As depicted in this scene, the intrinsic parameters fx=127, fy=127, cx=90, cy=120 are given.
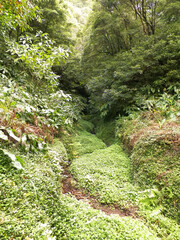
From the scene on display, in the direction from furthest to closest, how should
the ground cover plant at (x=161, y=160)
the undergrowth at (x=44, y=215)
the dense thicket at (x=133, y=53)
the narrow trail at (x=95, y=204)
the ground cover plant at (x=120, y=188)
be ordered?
the dense thicket at (x=133, y=53) → the ground cover plant at (x=161, y=160) → the narrow trail at (x=95, y=204) → the ground cover plant at (x=120, y=188) → the undergrowth at (x=44, y=215)

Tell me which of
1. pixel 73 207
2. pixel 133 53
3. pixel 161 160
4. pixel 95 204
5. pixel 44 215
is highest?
pixel 133 53

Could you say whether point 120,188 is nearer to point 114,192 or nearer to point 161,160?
point 114,192

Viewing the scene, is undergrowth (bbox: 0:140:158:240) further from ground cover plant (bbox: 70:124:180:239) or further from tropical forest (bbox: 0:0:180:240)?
ground cover plant (bbox: 70:124:180:239)

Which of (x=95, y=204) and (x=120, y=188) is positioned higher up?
(x=120, y=188)

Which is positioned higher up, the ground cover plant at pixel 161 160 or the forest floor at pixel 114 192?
the ground cover plant at pixel 161 160

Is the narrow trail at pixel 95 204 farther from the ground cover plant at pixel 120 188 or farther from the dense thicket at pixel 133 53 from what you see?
the dense thicket at pixel 133 53

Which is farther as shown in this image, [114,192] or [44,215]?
[114,192]

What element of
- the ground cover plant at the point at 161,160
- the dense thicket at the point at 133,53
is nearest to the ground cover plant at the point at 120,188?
the ground cover plant at the point at 161,160

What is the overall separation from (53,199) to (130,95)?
5916 mm

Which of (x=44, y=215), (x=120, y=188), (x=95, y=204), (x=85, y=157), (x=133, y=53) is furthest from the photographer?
(x=133, y=53)

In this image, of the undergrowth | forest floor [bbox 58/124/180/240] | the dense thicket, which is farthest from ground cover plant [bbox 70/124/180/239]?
the dense thicket

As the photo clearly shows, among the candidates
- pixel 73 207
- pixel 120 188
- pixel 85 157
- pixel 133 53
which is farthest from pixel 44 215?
pixel 133 53

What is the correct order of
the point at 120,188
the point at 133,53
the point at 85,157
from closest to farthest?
the point at 120,188 → the point at 85,157 → the point at 133,53

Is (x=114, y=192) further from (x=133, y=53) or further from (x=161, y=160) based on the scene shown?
(x=133, y=53)
